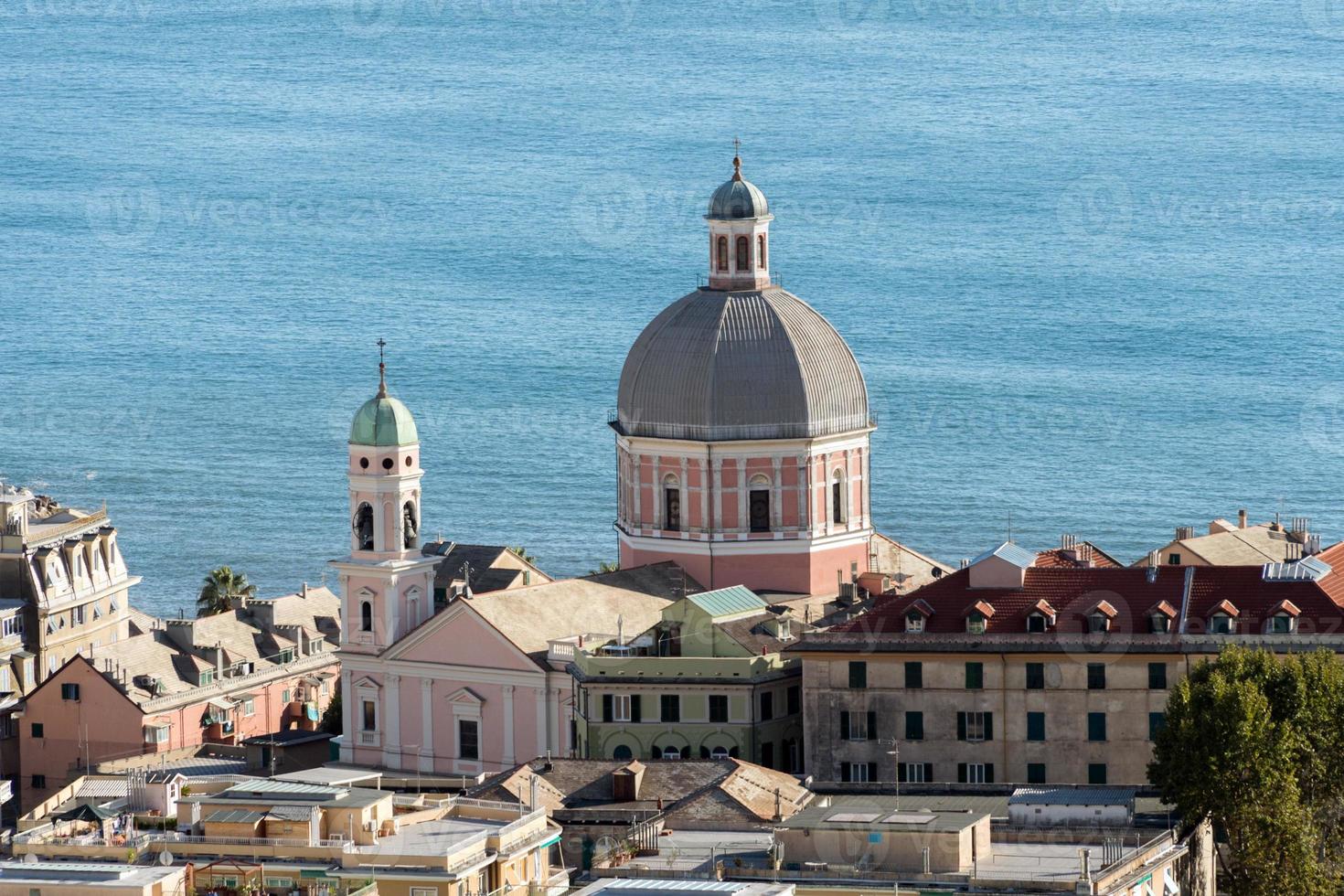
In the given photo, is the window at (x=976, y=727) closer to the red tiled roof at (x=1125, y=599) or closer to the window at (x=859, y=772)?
the red tiled roof at (x=1125, y=599)

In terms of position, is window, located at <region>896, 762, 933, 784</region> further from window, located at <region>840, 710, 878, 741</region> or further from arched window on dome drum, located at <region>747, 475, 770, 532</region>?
arched window on dome drum, located at <region>747, 475, 770, 532</region>

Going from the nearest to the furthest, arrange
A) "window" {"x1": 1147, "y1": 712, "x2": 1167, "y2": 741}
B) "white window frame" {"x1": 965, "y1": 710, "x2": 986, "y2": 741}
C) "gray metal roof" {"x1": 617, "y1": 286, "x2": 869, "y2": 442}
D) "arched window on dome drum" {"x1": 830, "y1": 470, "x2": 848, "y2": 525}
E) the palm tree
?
"window" {"x1": 1147, "y1": 712, "x2": 1167, "y2": 741} < "white window frame" {"x1": 965, "y1": 710, "x2": 986, "y2": 741} < "gray metal roof" {"x1": 617, "y1": 286, "x2": 869, "y2": 442} < "arched window on dome drum" {"x1": 830, "y1": 470, "x2": 848, "y2": 525} < the palm tree

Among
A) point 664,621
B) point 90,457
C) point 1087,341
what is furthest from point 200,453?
point 664,621

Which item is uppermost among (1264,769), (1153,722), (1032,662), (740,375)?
(740,375)

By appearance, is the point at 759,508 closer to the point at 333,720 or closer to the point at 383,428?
the point at 383,428

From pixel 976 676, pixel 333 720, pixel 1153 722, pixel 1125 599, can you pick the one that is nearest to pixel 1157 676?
pixel 1153 722

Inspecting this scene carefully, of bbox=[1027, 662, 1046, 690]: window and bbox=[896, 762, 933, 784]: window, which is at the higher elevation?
bbox=[1027, 662, 1046, 690]: window

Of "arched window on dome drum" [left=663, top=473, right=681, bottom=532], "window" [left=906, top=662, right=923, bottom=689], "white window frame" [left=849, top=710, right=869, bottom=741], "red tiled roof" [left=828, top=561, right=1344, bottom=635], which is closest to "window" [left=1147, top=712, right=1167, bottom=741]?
"red tiled roof" [left=828, top=561, right=1344, bottom=635]
